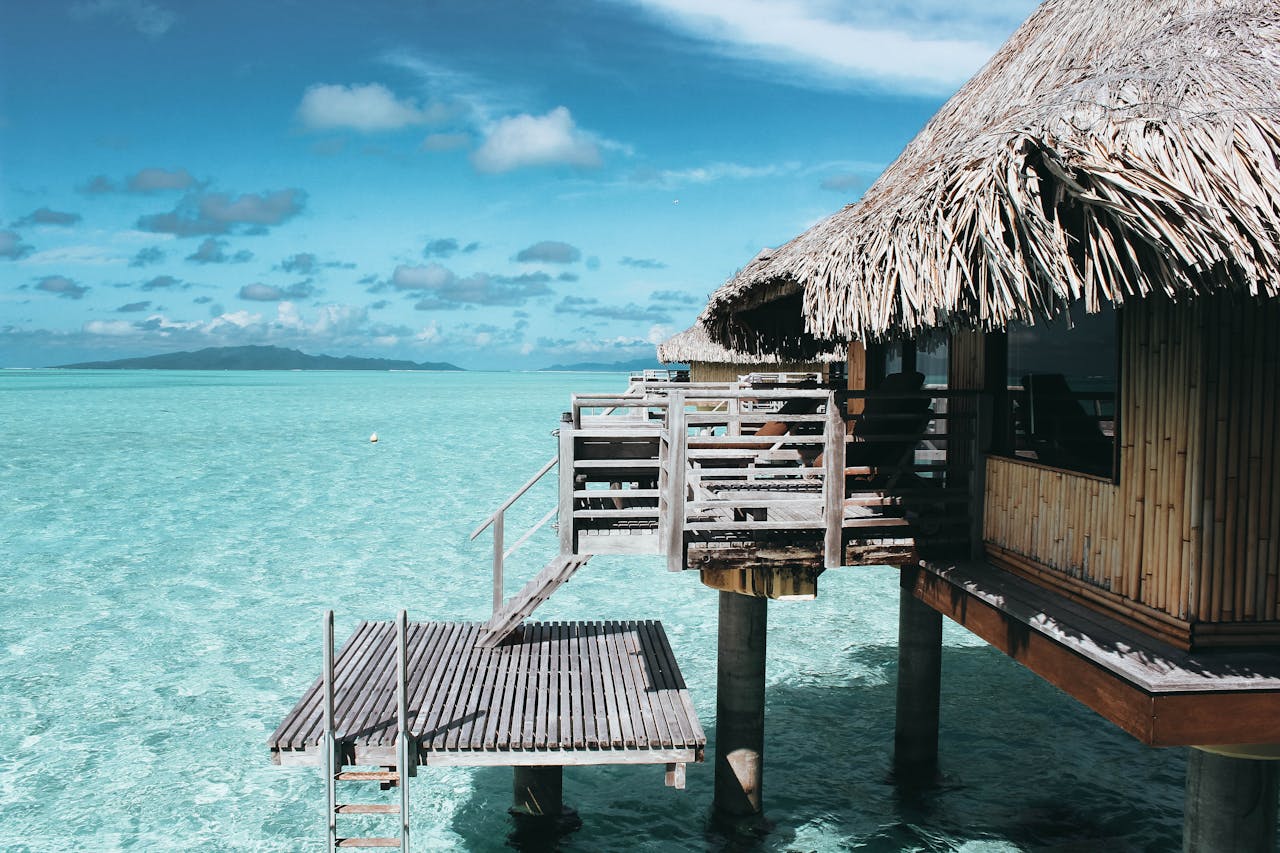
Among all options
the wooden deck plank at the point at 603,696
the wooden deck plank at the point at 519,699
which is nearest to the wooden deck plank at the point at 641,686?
the wooden deck plank at the point at 603,696

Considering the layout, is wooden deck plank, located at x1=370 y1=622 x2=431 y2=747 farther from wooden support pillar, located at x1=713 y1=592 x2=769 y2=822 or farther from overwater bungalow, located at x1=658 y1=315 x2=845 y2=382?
overwater bungalow, located at x1=658 y1=315 x2=845 y2=382

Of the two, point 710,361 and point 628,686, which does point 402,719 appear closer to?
point 628,686

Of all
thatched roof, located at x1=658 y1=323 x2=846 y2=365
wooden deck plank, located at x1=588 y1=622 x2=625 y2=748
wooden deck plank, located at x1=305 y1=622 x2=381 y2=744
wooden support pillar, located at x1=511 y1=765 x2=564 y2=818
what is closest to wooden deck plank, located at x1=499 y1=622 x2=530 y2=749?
wooden deck plank, located at x1=588 y1=622 x2=625 y2=748

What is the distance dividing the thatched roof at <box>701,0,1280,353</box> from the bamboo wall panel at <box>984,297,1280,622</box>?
0.95 ft

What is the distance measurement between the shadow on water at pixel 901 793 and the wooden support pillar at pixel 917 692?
0.22m

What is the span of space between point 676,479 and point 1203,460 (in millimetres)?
2785

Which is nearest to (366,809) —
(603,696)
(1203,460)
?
(603,696)

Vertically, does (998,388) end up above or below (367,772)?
above

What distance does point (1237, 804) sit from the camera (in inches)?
174

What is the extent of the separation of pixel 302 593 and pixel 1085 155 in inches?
608

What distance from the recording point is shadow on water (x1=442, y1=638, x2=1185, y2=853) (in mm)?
7793

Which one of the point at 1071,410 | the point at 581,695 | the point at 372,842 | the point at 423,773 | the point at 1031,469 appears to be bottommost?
the point at 423,773

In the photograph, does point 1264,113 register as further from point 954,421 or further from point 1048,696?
point 1048,696

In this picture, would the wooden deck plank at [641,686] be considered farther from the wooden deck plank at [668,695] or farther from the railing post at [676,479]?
the railing post at [676,479]
